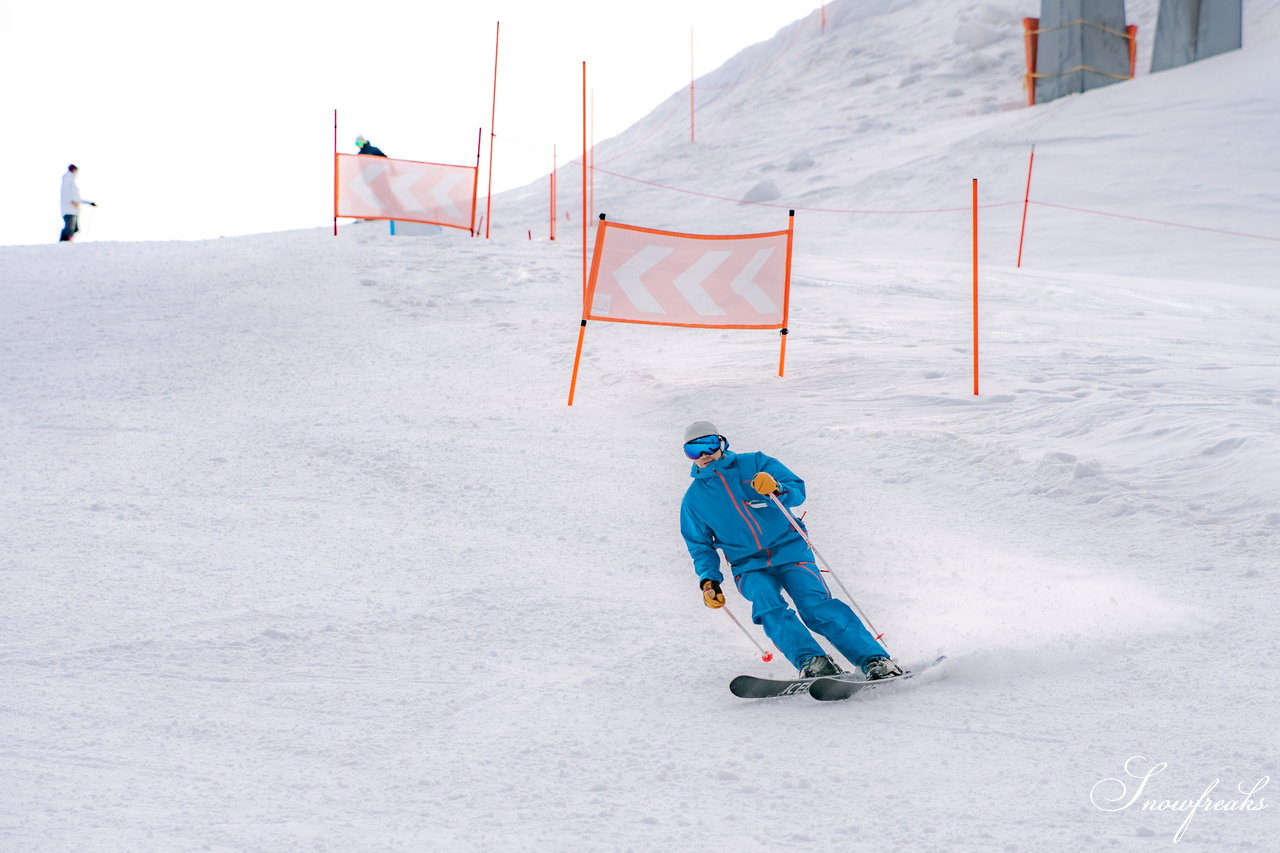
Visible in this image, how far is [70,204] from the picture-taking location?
18.2 m

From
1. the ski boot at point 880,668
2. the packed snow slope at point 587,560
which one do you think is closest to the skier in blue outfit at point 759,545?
the ski boot at point 880,668

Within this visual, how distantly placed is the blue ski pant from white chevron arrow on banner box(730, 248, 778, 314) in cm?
515

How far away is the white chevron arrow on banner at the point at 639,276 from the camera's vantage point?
993 cm

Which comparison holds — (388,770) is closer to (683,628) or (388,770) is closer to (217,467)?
(683,628)

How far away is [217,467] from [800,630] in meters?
4.67

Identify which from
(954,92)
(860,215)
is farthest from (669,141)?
(860,215)

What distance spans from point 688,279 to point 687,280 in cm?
1

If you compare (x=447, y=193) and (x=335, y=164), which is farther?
(x=447, y=193)

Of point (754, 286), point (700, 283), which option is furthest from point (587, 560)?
point (754, 286)

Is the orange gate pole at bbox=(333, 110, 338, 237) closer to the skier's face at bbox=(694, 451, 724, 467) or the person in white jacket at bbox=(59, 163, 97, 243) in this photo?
the person in white jacket at bbox=(59, 163, 97, 243)

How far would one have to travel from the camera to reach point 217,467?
26.4ft

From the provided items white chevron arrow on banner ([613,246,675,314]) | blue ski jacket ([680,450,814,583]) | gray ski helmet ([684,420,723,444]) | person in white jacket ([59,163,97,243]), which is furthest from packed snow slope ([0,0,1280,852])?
person in white jacket ([59,163,97,243])

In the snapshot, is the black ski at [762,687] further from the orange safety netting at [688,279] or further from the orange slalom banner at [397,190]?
the orange slalom banner at [397,190]

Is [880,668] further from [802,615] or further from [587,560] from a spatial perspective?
[587,560]
